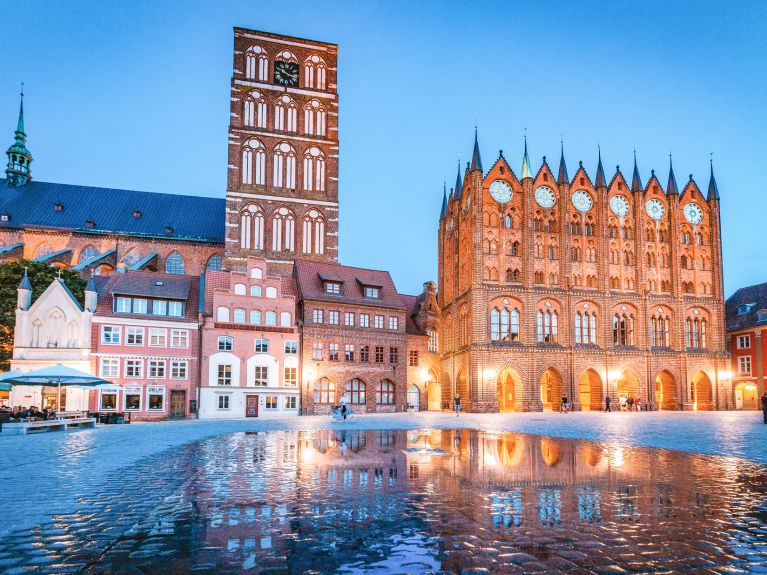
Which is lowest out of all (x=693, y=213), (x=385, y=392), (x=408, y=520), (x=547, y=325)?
(x=385, y=392)

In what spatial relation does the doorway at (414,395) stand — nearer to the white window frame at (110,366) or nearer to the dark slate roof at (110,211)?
the dark slate roof at (110,211)

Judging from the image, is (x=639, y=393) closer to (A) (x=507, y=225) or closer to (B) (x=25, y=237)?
(A) (x=507, y=225)

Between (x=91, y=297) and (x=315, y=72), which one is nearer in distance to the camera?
(x=91, y=297)

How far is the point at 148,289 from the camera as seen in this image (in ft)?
154

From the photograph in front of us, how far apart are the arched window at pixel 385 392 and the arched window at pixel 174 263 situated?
27.2m

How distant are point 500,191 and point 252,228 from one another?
25.4 meters

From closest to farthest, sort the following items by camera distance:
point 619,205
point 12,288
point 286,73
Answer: point 12,288 < point 619,205 < point 286,73

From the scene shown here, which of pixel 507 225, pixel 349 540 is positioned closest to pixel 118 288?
pixel 507 225

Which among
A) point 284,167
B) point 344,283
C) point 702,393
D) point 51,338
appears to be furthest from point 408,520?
point 702,393

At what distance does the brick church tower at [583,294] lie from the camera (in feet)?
189

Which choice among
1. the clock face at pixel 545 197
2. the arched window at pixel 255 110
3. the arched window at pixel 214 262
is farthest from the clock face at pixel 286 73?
the clock face at pixel 545 197

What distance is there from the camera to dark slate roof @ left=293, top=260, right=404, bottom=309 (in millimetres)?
53031

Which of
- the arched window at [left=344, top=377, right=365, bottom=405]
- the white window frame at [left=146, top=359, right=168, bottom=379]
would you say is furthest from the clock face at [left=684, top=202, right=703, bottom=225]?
the white window frame at [left=146, top=359, right=168, bottom=379]

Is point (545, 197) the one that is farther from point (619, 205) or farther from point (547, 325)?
point (547, 325)
